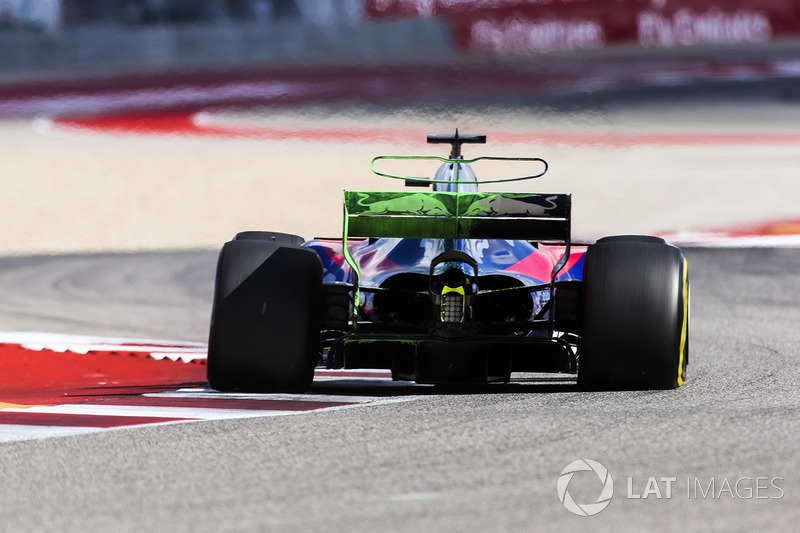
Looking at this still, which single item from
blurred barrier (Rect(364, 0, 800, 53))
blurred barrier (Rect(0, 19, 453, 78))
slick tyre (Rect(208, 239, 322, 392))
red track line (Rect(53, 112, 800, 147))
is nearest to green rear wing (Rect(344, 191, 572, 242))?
slick tyre (Rect(208, 239, 322, 392))

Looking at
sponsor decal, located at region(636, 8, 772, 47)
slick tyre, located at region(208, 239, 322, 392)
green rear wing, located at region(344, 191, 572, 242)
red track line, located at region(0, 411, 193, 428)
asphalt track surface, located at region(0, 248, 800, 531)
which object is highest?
sponsor decal, located at region(636, 8, 772, 47)

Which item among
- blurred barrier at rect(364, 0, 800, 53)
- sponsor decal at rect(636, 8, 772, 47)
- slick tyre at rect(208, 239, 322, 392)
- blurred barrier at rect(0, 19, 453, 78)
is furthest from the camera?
sponsor decal at rect(636, 8, 772, 47)

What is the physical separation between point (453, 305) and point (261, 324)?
993 mm

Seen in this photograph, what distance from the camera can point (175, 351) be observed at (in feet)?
33.5

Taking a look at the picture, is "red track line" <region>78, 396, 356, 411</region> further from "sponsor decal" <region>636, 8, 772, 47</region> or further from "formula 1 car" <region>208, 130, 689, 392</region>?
"sponsor decal" <region>636, 8, 772, 47</region>

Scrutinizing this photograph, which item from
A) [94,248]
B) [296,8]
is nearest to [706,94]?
[296,8]

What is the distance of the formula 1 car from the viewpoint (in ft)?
20.8

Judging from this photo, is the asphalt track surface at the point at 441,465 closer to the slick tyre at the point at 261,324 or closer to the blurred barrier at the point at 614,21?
the slick tyre at the point at 261,324

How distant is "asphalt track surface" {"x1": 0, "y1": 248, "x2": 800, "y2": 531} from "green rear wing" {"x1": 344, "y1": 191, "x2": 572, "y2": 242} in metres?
0.85

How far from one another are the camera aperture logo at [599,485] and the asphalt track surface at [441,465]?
30mm

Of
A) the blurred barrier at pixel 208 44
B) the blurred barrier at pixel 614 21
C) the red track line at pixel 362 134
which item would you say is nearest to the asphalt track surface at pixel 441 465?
the red track line at pixel 362 134

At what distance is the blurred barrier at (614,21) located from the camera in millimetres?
31828

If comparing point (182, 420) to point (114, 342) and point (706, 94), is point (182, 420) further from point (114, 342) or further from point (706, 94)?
point (706, 94)

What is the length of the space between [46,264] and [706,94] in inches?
744
